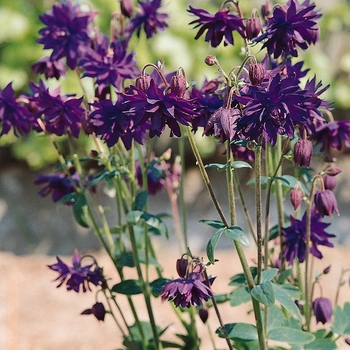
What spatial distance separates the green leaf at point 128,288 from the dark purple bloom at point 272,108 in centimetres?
62

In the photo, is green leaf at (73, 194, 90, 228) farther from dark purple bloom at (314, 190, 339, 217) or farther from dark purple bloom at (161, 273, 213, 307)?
Result: dark purple bloom at (314, 190, 339, 217)

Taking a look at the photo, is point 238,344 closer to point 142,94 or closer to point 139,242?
point 139,242

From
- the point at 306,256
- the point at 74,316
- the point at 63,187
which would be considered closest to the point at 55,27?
the point at 63,187

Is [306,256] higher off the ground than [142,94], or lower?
lower

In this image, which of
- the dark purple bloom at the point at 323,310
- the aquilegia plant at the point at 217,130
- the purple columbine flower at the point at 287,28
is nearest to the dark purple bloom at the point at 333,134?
the aquilegia plant at the point at 217,130

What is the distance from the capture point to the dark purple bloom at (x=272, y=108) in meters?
1.09

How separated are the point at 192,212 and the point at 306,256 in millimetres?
2229

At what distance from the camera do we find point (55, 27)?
5.32 ft

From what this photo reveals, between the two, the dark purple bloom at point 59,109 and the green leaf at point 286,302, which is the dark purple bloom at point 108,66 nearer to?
the dark purple bloom at point 59,109

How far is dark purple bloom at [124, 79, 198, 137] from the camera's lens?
110 centimetres

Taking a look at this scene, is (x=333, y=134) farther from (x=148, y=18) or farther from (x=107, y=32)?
(x=107, y=32)

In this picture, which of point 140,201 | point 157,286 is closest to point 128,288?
point 157,286

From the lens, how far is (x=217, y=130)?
1.10 metres

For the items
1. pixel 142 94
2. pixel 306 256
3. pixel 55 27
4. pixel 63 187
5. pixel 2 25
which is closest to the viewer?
pixel 142 94
